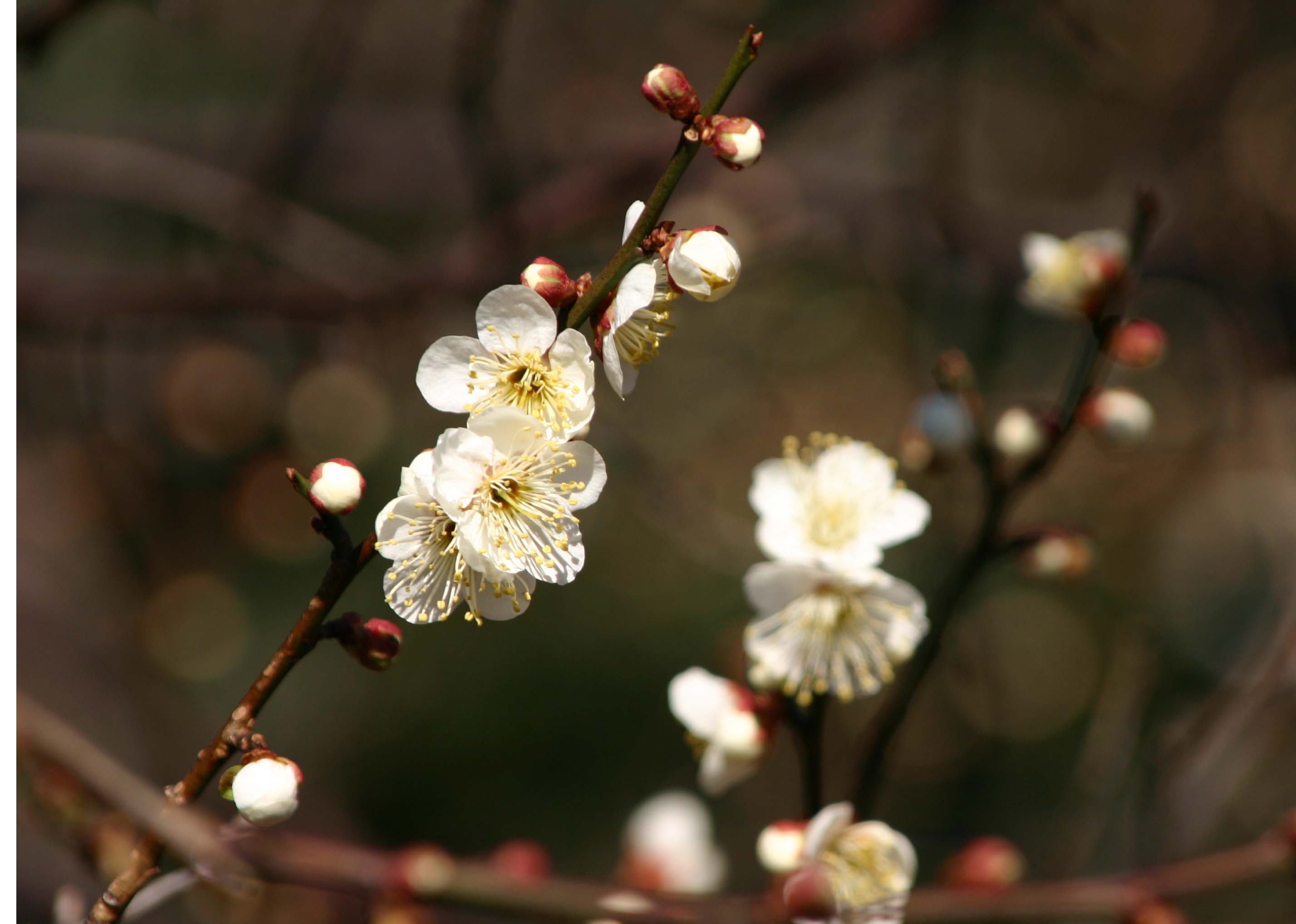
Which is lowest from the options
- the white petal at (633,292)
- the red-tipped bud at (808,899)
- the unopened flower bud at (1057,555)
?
the red-tipped bud at (808,899)

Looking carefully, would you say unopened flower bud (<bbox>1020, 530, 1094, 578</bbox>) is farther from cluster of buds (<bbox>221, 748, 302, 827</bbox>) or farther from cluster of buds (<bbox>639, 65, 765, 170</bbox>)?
cluster of buds (<bbox>221, 748, 302, 827</bbox>)

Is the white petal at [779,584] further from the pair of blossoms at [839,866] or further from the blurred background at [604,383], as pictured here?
the blurred background at [604,383]

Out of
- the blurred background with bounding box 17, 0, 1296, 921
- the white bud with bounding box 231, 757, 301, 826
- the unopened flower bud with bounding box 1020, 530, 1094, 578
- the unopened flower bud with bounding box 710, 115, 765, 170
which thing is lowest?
the white bud with bounding box 231, 757, 301, 826

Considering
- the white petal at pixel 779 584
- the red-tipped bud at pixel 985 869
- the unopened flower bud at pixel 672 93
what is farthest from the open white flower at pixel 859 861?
the unopened flower bud at pixel 672 93

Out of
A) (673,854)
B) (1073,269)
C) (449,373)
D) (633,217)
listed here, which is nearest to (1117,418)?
(1073,269)

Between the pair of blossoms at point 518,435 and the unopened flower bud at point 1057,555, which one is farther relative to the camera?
the unopened flower bud at point 1057,555

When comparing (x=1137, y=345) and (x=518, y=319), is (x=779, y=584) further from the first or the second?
(x=1137, y=345)

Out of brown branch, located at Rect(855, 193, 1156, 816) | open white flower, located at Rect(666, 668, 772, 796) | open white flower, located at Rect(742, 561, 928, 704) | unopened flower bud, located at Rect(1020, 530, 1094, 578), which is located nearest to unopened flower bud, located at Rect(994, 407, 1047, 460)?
brown branch, located at Rect(855, 193, 1156, 816)
